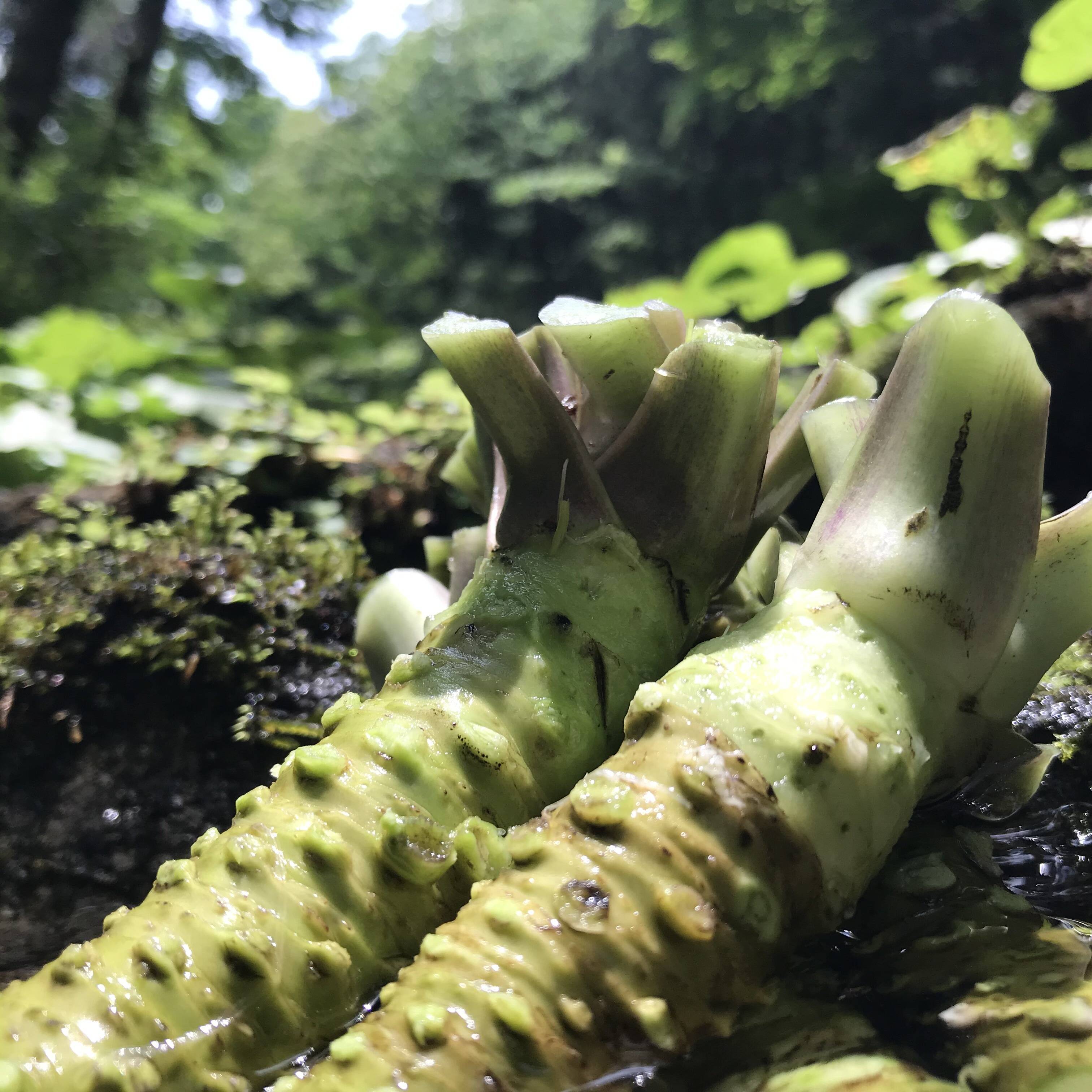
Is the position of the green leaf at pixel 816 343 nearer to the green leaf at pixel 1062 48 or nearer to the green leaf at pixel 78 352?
the green leaf at pixel 1062 48

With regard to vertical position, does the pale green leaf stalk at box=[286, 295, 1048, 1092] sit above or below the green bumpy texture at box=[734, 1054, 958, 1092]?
above

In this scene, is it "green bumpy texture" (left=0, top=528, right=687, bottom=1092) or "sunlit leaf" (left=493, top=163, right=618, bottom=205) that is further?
"sunlit leaf" (left=493, top=163, right=618, bottom=205)

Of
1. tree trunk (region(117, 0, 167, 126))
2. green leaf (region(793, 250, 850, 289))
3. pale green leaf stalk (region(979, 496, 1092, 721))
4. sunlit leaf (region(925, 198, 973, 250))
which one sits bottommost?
pale green leaf stalk (region(979, 496, 1092, 721))

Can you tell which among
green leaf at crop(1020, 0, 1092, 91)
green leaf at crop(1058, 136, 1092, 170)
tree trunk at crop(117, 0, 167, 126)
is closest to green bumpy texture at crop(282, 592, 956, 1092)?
green leaf at crop(1020, 0, 1092, 91)

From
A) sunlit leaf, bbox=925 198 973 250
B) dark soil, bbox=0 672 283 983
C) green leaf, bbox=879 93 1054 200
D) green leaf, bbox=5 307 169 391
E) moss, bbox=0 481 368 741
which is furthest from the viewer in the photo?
green leaf, bbox=5 307 169 391

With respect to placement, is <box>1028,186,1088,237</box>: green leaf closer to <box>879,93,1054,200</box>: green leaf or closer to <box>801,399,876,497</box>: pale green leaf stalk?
<box>879,93,1054,200</box>: green leaf

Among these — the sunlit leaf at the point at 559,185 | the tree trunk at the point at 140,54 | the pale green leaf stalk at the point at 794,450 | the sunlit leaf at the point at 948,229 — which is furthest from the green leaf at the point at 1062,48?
the tree trunk at the point at 140,54

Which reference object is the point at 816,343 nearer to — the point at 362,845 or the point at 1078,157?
the point at 1078,157

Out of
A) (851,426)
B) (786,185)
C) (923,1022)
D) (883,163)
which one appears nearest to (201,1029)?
(923,1022)
